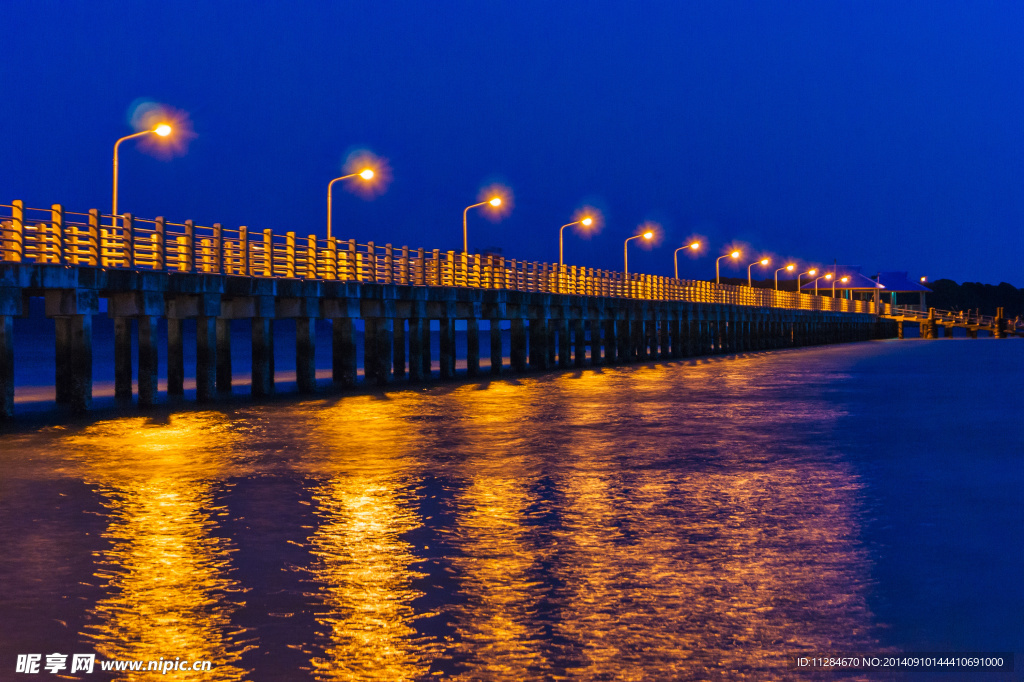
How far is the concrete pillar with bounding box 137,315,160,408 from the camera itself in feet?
95.3

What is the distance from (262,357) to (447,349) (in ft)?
38.1

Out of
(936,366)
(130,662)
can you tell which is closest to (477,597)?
(130,662)

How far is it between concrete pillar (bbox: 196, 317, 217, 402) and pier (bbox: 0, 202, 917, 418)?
0.12 ft

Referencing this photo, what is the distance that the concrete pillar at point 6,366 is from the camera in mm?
24562

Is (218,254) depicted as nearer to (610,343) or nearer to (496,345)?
(496,345)

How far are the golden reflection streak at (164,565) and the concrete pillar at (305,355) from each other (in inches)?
587

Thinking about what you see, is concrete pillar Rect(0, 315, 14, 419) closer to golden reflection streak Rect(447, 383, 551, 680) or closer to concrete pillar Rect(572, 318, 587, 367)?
golden reflection streak Rect(447, 383, 551, 680)

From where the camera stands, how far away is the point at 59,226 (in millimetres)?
25234

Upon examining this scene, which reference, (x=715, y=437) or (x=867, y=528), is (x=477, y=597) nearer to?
(x=867, y=528)

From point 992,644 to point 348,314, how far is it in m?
29.6

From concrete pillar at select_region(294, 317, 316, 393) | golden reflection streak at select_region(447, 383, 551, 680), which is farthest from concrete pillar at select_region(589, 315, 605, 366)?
golden reflection streak at select_region(447, 383, 551, 680)

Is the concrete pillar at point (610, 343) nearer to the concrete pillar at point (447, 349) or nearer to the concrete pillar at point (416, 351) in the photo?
the concrete pillar at point (447, 349)

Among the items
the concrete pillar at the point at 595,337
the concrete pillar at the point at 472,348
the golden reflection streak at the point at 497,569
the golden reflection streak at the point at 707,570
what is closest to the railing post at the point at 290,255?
the concrete pillar at the point at 472,348

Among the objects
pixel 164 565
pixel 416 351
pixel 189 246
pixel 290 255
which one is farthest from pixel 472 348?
pixel 164 565
